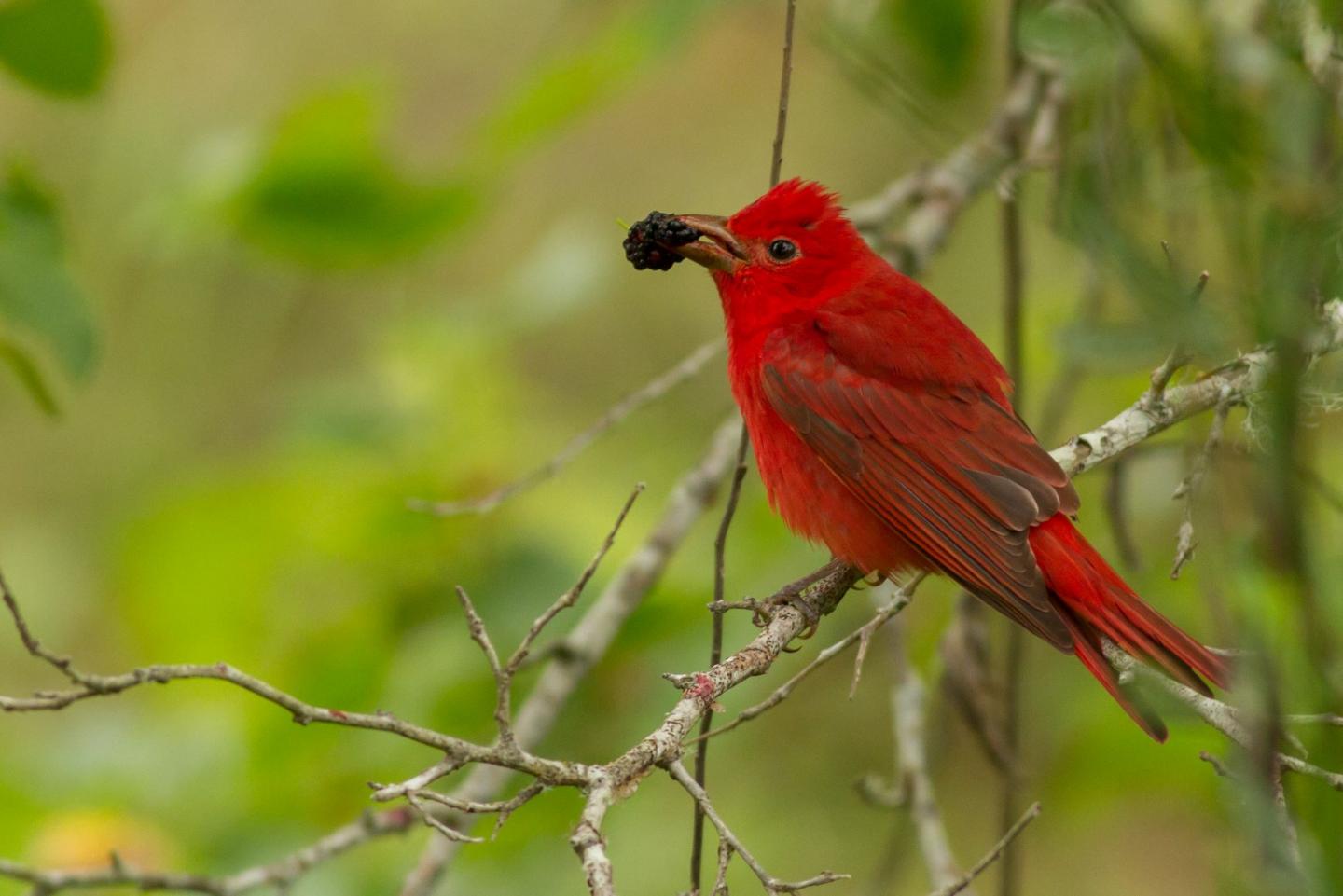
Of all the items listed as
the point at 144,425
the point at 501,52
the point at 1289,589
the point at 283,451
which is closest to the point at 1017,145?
the point at 283,451

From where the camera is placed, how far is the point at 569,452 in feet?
12.1

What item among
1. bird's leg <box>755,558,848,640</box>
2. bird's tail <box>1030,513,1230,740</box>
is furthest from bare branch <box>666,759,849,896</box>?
bird's tail <box>1030,513,1230,740</box>

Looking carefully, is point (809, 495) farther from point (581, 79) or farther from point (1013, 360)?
point (581, 79)

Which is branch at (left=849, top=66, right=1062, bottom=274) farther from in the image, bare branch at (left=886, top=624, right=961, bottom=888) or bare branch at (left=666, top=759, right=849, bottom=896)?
bare branch at (left=666, top=759, right=849, bottom=896)

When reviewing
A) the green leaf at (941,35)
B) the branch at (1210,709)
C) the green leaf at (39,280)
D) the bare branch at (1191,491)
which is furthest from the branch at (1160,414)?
the green leaf at (39,280)

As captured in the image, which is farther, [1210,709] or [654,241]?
[654,241]

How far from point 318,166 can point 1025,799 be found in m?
2.99

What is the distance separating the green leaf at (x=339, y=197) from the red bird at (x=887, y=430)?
28.1 inches

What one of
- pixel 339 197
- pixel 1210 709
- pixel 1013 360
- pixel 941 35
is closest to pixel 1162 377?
pixel 1210 709

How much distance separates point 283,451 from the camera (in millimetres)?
4461

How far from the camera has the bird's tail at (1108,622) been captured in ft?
9.91

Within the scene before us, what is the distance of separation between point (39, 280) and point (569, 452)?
124cm

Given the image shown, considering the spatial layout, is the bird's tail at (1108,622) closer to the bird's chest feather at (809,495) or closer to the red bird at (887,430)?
the red bird at (887,430)

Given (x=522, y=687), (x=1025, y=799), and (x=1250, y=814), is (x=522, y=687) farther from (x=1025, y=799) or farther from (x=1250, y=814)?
(x=1250, y=814)
